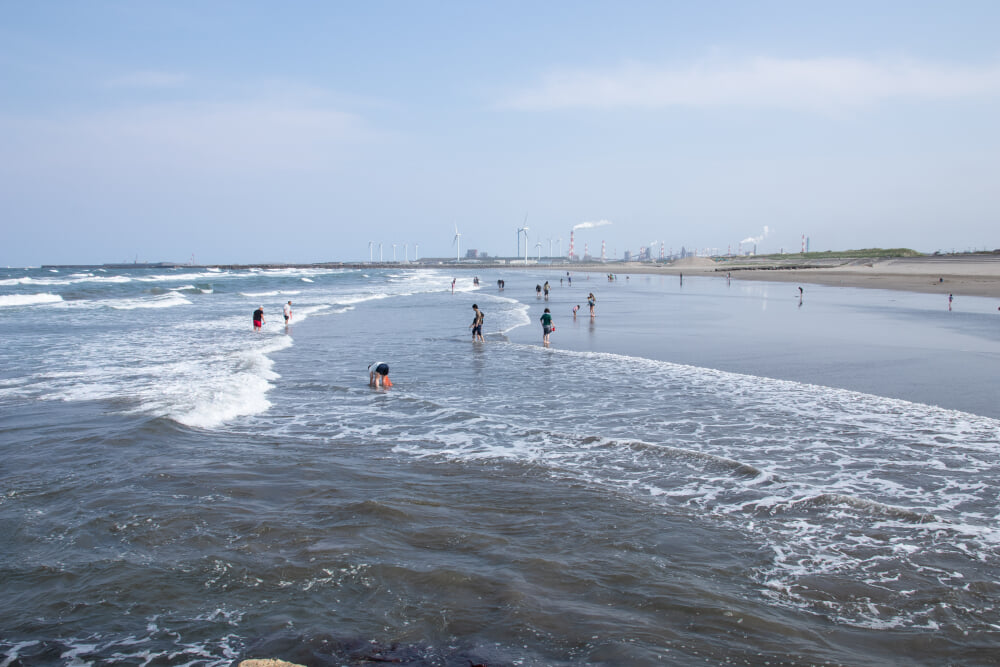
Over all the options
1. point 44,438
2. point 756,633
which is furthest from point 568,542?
point 44,438

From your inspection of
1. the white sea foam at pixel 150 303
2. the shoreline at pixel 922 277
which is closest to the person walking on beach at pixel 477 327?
the white sea foam at pixel 150 303

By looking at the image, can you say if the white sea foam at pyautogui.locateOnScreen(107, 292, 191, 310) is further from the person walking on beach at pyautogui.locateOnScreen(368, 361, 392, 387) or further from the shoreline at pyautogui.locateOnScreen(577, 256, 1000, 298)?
the shoreline at pyautogui.locateOnScreen(577, 256, 1000, 298)

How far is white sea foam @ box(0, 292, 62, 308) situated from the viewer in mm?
49156

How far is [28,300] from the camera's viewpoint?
2069 inches

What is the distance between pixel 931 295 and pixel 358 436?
52327 millimetres

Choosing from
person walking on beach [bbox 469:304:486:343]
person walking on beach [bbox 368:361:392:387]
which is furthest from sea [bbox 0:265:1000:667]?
person walking on beach [bbox 469:304:486:343]

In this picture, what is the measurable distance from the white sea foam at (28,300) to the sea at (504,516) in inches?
1553

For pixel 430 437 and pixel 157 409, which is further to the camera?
pixel 157 409

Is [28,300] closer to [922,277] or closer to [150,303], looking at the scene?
[150,303]

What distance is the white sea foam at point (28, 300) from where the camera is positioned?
4916cm

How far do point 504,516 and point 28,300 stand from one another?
59.7 metres

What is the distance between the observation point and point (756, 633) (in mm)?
5137

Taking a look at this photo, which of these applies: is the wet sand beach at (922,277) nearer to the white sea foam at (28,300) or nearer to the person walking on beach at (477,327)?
the person walking on beach at (477,327)

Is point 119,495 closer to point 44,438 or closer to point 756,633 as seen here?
point 44,438
